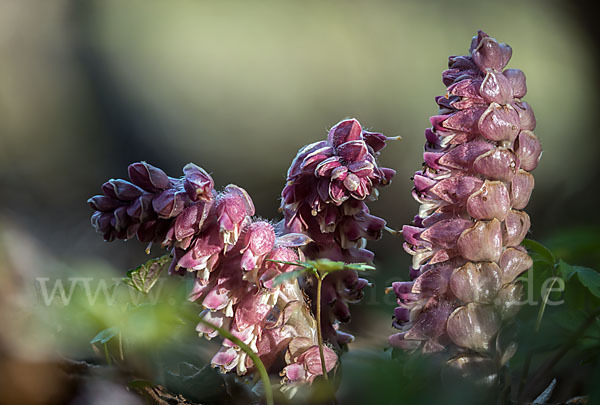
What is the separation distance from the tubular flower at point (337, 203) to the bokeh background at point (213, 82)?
1.24m

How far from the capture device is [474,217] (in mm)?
498

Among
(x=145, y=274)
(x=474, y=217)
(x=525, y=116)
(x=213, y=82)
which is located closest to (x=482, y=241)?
(x=474, y=217)

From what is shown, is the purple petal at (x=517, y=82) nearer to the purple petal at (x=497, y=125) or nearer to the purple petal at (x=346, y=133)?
the purple petal at (x=497, y=125)

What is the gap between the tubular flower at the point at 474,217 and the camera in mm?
494

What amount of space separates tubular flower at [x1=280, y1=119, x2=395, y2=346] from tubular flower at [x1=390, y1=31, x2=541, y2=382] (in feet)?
0.18

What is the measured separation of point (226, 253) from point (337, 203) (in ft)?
0.42

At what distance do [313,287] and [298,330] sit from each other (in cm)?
7

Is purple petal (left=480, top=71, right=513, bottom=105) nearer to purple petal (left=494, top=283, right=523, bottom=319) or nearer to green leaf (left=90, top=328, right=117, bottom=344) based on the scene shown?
purple petal (left=494, top=283, right=523, bottom=319)

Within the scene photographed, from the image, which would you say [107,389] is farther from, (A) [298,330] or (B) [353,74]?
(B) [353,74]

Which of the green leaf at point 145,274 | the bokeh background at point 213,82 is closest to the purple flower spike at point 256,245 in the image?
the green leaf at point 145,274

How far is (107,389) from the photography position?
0.53 m

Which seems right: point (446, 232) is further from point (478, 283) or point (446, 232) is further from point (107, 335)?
point (107, 335)

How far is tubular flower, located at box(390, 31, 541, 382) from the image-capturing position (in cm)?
49

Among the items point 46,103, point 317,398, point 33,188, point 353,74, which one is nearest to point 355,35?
point 353,74
